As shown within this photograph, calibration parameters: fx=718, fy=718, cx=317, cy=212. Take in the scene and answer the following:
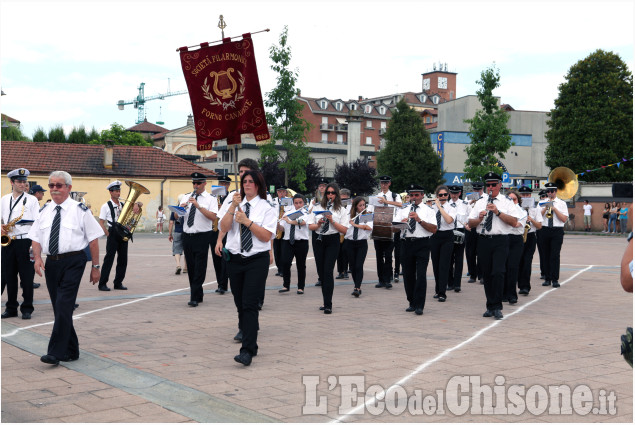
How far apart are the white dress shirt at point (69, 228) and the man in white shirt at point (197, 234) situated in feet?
12.7

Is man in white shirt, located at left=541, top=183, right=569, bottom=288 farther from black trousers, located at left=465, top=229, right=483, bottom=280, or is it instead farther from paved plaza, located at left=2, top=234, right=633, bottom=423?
paved plaza, located at left=2, top=234, right=633, bottom=423

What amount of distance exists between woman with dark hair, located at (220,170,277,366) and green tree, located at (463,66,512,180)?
36.5 metres

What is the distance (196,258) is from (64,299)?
4320 mm

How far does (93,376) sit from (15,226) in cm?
406

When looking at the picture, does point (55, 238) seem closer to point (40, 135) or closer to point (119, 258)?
point (119, 258)

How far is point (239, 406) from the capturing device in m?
5.51

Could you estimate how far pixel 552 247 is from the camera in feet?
47.5

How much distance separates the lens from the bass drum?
13055mm

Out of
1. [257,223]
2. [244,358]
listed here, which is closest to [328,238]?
[257,223]

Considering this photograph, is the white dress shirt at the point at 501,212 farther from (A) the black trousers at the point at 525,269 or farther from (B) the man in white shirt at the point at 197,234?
(B) the man in white shirt at the point at 197,234

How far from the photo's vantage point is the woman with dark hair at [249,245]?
7.13 metres

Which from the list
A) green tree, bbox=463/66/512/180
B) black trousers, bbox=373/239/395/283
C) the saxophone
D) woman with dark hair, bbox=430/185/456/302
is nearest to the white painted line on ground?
woman with dark hair, bbox=430/185/456/302

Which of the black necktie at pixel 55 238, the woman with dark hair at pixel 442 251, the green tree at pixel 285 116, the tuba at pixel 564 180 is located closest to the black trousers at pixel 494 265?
the woman with dark hair at pixel 442 251

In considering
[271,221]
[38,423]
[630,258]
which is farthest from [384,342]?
[630,258]
